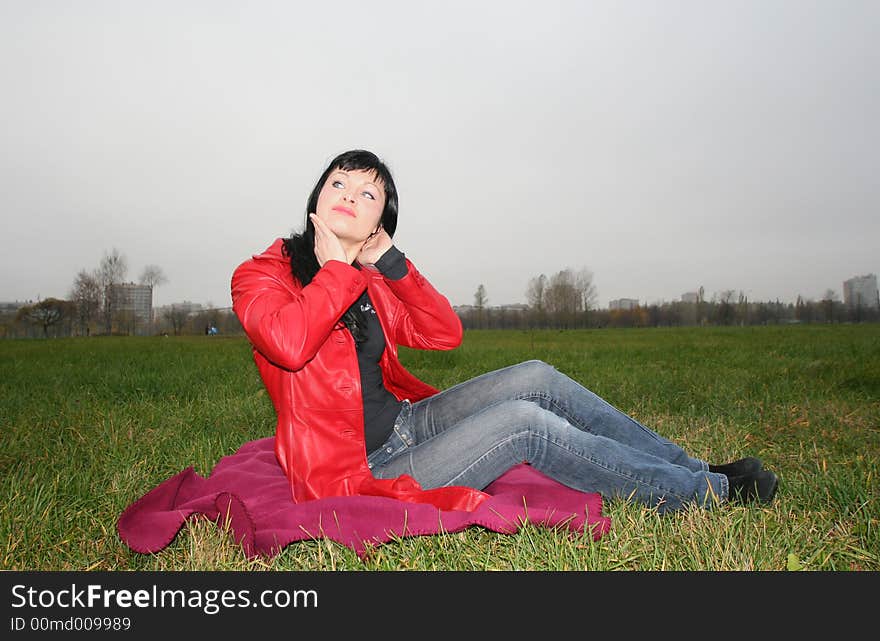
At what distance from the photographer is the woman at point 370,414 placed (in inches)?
116

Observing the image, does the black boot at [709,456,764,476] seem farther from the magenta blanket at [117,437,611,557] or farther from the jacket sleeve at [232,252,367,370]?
the jacket sleeve at [232,252,367,370]

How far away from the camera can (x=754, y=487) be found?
11.1 feet

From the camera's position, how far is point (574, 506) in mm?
3188

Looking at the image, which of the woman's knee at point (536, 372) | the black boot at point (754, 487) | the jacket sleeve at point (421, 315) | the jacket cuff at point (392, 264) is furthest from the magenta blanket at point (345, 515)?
the jacket cuff at point (392, 264)

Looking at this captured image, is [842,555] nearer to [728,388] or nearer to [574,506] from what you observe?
[574,506]

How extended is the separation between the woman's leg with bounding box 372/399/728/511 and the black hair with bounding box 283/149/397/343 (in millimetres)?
784

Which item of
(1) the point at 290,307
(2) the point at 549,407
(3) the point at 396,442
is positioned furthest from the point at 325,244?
(2) the point at 549,407

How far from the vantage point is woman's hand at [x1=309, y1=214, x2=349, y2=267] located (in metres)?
3.11

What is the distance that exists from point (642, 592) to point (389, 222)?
2323 millimetres

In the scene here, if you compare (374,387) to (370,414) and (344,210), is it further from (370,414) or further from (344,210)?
(344,210)

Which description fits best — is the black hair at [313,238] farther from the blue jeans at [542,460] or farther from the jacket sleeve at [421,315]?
the blue jeans at [542,460]

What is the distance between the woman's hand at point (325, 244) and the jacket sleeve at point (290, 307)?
3.1 inches

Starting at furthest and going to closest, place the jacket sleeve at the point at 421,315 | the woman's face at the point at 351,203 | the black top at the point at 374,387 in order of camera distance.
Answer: the jacket sleeve at the point at 421,315, the black top at the point at 374,387, the woman's face at the point at 351,203

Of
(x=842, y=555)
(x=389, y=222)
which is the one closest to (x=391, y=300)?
(x=389, y=222)
